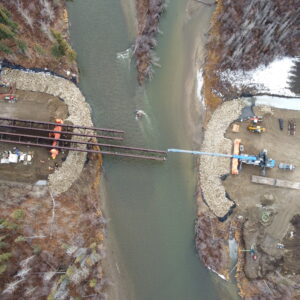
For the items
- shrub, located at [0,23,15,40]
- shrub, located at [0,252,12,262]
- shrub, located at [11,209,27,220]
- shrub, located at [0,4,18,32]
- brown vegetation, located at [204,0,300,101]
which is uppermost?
brown vegetation, located at [204,0,300,101]

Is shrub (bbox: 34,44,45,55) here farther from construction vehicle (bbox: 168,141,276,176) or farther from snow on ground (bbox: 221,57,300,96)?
snow on ground (bbox: 221,57,300,96)

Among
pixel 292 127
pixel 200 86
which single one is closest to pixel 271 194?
pixel 292 127

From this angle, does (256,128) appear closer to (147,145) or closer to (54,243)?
(147,145)

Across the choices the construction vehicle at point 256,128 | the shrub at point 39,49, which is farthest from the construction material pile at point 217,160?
the shrub at point 39,49

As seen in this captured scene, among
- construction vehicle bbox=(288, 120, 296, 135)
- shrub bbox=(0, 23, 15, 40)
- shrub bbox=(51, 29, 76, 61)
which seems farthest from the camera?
construction vehicle bbox=(288, 120, 296, 135)

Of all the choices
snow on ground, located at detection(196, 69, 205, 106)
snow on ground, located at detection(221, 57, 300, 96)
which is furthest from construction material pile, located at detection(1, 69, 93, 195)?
snow on ground, located at detection(221, 57, 300, 96)

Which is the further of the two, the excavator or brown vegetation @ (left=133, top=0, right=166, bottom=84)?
brown vegetation @ (left=133, top=0, right=166, bottom=84)

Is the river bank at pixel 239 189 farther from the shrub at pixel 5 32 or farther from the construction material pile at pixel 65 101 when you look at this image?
the shrub at pixel 5 32
